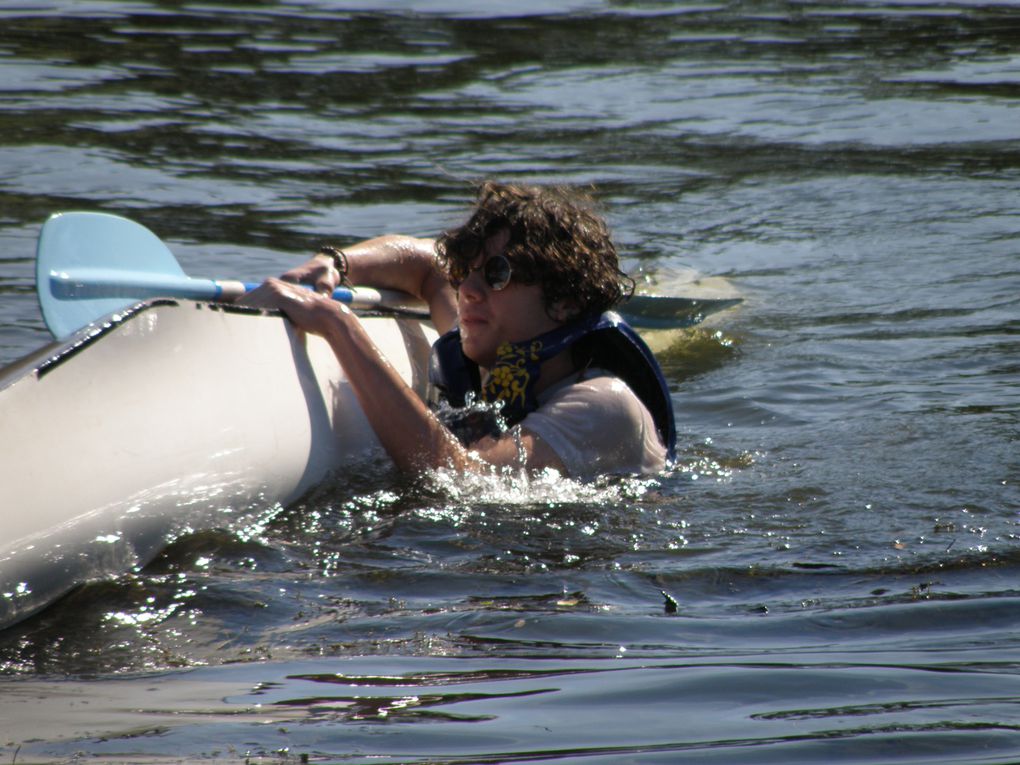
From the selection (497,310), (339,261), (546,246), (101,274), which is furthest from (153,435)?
(339,261)

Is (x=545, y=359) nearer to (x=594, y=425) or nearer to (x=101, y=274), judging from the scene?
(x=594, y=425)

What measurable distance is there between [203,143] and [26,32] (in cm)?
454

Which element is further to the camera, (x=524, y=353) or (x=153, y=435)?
(x=524, y=353)

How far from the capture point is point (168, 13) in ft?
50.6

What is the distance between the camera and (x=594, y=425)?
4.04 metres

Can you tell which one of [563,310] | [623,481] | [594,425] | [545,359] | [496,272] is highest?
[496,272]

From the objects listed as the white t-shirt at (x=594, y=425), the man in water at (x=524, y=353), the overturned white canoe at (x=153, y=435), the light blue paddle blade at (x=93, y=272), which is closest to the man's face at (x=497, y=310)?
the man in water at (x=524, y=353)

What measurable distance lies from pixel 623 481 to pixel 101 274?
152cm

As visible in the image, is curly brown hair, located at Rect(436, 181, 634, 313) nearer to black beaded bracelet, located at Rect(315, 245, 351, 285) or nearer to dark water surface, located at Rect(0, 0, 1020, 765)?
black beaded bracelet, located at Rect(315, 245, 351, 285)

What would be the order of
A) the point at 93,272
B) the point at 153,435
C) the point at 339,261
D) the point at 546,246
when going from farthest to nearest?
the point at 339,261, the point at 546,246, the point at 93,272, the point at 153,435

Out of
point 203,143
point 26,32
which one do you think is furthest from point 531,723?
point 26,32

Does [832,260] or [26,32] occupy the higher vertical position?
[26,32]

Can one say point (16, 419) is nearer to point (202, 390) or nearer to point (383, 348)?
point (202, 390)

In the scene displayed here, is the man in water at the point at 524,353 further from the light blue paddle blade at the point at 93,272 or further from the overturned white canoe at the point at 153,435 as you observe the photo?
the light blue paddle blade at the point at 93,272
